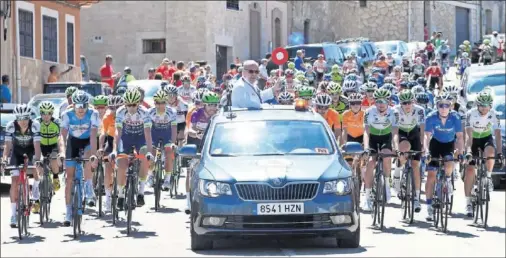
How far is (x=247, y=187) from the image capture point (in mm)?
13117

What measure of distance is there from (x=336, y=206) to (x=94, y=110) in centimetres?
500

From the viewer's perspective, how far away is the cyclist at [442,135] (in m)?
16.9

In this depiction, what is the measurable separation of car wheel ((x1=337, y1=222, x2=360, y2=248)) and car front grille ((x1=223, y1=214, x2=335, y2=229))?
530mm

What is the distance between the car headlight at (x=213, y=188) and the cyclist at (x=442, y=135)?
4.39 meters

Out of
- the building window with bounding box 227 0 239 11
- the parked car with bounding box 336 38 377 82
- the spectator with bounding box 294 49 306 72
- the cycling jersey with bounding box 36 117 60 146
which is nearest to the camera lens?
the cycling jersey with bounding box 36 117 60 146

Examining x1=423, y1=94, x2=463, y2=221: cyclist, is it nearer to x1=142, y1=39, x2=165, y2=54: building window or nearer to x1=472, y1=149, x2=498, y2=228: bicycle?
x1=472, y1=149, x2=498, y2=228: bicycle

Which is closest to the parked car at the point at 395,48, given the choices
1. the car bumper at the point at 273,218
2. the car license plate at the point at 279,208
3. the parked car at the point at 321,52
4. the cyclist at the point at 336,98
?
the parked car at the point at 321,52

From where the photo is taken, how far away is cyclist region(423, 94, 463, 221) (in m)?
16.9

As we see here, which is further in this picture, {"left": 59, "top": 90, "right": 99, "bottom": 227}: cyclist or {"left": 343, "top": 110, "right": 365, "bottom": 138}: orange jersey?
{"left": 343, "top": 110, "right": 365, "bottom": 138}: orange jersey

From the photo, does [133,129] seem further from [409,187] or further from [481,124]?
[481,124]

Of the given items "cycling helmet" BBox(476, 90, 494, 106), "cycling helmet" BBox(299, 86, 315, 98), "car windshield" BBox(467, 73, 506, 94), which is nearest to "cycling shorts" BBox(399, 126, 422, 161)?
"cycling helmet" BBox(476, 90, 494, 106)

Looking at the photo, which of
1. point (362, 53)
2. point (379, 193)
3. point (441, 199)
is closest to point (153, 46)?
point (362, 53)

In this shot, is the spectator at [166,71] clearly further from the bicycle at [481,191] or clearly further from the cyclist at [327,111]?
the bicycle at [481,191]

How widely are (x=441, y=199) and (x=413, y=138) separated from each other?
1299 millimetres
